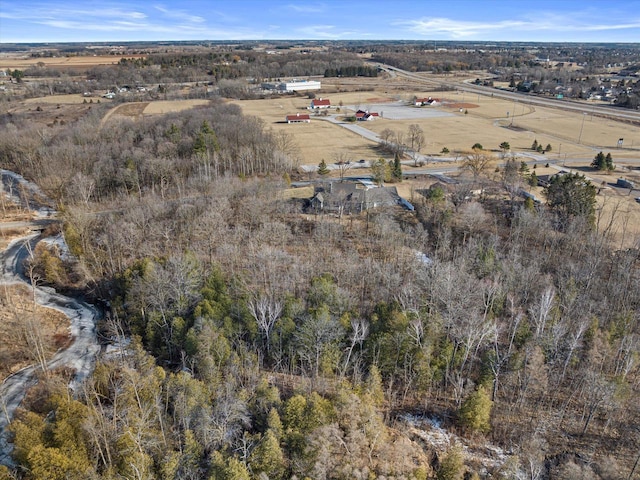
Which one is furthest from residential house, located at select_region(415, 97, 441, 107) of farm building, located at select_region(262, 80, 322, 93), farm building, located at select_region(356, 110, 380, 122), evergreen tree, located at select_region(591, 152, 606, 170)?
evergreen tree, located at select_region(591, 152, 606, 170)

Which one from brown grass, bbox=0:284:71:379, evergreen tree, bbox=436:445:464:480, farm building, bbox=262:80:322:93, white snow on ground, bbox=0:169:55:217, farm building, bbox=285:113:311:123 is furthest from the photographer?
farm building, bbox=262:80:322:93

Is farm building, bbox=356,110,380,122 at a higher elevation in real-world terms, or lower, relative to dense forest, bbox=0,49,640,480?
higher

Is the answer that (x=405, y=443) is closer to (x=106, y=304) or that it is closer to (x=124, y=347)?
(x=124, y=347)

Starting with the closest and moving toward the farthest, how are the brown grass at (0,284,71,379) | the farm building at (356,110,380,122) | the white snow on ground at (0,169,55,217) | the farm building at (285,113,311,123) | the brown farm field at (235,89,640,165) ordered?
the brown grass at (0,284,71,379)
the white snow on ground at (0,169,55,217)
the brown farm field at (235,89,640,165)
the farm building at (285,113,311,123)
the farm building at (356,110,380,122)

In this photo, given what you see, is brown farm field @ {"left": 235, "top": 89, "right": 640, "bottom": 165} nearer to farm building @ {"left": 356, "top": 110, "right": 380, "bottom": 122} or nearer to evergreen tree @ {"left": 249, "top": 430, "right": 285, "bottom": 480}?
farm building @ {"left": 356, "top": 110, "right": 380, "bottom": 122}

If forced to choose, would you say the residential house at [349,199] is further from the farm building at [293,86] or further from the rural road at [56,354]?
the farm building at [293,86]

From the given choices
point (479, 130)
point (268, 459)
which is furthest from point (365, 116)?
point (268, 459)

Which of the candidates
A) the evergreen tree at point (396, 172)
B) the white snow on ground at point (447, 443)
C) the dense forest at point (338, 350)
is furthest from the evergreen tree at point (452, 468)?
the evergreen tree at point (396, 172)
